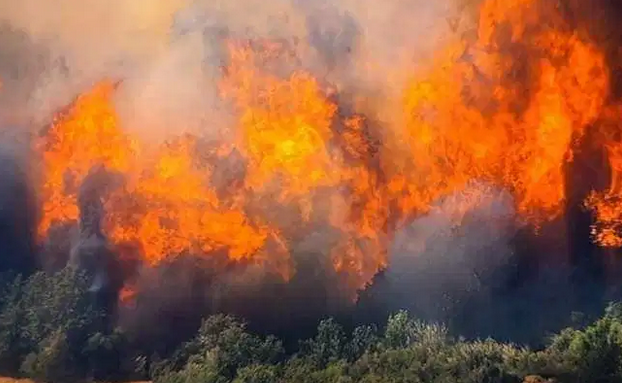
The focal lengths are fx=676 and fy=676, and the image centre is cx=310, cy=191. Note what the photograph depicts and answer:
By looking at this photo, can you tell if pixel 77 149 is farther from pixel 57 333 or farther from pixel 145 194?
pixel 57 333

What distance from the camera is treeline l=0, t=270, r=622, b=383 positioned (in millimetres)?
12656

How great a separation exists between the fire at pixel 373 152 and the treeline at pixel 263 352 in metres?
1.48

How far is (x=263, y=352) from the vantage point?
46.4ft

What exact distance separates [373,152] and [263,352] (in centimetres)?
502

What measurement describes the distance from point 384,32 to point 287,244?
17.3 ft

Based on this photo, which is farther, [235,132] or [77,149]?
[77,149]

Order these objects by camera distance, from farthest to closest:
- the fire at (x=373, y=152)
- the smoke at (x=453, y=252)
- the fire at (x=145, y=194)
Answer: the fire at (x=145, y=194)
the fire at (x=373, y=152)
the smoke at (x=453, y=252)

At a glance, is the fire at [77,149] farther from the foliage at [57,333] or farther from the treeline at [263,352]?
the treeline at [263,352]

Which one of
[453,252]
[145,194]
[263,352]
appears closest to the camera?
[453,252]

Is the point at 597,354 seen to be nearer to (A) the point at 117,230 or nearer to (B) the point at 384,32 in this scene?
(B) the point at 384,32

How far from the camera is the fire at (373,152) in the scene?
562 inches

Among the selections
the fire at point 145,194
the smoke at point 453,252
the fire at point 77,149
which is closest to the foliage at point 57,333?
the fire at point 145,194

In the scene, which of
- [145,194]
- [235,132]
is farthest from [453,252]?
[145,194]

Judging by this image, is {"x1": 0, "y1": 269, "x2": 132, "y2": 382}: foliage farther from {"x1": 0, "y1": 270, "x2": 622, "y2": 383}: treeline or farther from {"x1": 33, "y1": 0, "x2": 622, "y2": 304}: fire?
{"x1": 33, "y1": 0, "x2": 622, "y2": 304}: fire
